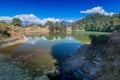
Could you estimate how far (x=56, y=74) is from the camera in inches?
1050

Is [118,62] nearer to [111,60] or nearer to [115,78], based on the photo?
[111,60]

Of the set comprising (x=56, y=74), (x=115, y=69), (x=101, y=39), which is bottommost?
(x=56, y=74)

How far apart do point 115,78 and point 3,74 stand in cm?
1535

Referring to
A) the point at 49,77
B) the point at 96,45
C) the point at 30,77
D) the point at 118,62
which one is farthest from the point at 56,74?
the point at 96,45

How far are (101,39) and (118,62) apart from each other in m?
9.42

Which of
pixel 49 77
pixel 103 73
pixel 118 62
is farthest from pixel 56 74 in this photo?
pixel 118 62

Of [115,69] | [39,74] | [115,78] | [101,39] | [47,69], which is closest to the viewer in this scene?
[115,78]

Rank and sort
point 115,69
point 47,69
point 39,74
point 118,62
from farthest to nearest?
point 47,69
point 39,74
point 118,62
point 115,69

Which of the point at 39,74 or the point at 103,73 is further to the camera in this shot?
the point at 39,74

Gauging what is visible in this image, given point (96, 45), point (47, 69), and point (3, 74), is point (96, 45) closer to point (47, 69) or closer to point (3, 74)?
point (47, 69)

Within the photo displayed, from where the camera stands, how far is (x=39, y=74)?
85.4 ft

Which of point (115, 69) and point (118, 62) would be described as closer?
point (115, 69)

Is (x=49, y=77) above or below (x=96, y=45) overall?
below

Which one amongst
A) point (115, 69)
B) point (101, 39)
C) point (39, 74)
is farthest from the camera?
point (101, 39)
